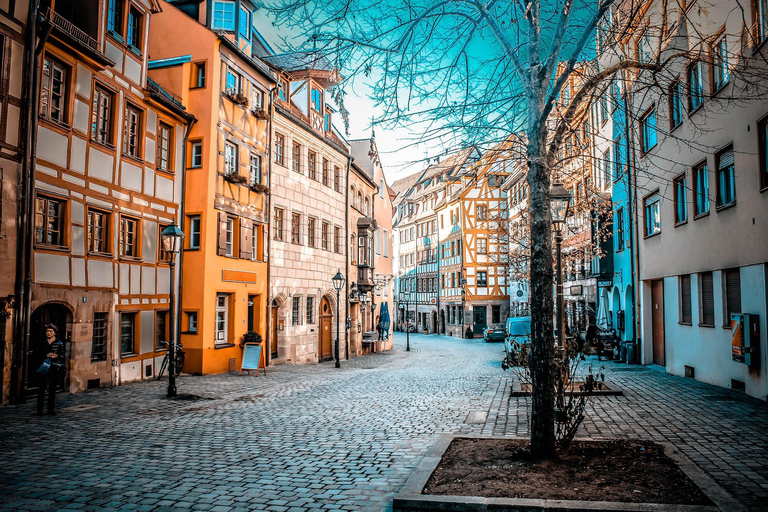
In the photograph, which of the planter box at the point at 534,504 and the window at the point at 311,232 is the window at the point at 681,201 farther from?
the window at the point at 311,232

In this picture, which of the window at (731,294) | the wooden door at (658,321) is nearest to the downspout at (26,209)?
the window at (731,294)

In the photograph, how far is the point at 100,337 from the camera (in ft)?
50.8

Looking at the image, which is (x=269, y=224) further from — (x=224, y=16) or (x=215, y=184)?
(x=224, y=16)

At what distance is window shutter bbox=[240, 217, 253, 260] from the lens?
21.6 meters

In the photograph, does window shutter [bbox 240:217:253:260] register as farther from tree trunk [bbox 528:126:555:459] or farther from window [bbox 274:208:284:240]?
tree trunk [bbox 528:126:555:459]

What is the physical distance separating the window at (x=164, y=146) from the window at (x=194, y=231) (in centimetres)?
179

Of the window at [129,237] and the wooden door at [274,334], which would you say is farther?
the wooden door at [274,334]

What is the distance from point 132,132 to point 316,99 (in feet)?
44.9

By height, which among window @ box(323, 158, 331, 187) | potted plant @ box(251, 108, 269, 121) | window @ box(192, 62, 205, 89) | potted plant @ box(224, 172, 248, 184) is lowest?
potted plant @ box(224, 172, 248, 184)

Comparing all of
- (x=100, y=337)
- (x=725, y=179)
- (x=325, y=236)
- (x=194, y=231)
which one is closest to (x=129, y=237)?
(x=194, y=231)

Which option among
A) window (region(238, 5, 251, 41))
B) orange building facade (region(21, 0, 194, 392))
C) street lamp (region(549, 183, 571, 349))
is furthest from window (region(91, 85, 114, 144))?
street lamp (region(549, 183, 571, 349))

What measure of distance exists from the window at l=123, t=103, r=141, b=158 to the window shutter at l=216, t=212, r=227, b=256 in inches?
149

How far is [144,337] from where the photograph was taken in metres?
17.3

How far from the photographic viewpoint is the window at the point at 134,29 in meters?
17.0
